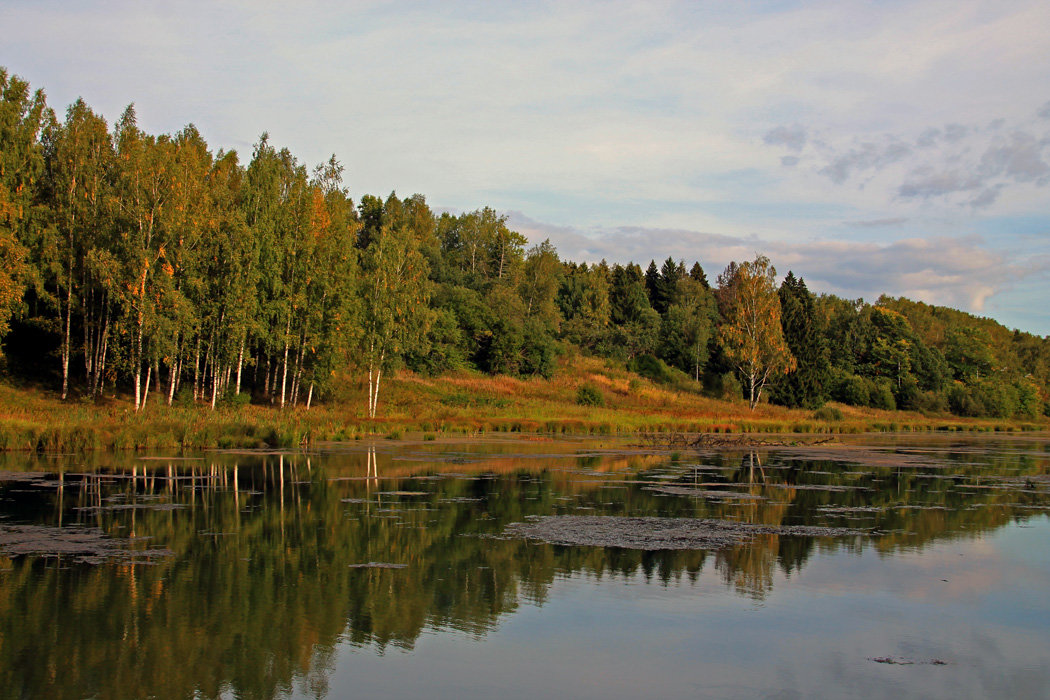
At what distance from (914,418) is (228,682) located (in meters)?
82.8

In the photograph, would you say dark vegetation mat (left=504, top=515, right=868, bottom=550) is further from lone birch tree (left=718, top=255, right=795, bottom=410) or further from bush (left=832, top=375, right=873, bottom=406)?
bush (left=832, top=375, right=873, bottom=406)

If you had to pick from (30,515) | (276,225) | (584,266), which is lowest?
(30,515)

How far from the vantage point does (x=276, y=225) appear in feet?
156

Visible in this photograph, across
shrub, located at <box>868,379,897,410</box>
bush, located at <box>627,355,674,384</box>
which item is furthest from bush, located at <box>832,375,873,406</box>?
bush, located at <box>627,355,674,384</box>

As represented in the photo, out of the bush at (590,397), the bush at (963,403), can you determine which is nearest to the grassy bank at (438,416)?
the bush at (590,397)

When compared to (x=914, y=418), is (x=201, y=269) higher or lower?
higher

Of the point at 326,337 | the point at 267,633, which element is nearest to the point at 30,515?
the point at 267,633

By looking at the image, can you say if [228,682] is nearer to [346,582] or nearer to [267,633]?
[267,633]

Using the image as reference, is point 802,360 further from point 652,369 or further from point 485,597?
point 485,597

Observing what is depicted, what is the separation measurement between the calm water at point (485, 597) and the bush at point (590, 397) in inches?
1674

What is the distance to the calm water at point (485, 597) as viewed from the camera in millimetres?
7816

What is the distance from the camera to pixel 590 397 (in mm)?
63750

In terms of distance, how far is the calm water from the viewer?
25.6 feet

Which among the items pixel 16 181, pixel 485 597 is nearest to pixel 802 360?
pixel 16 181
